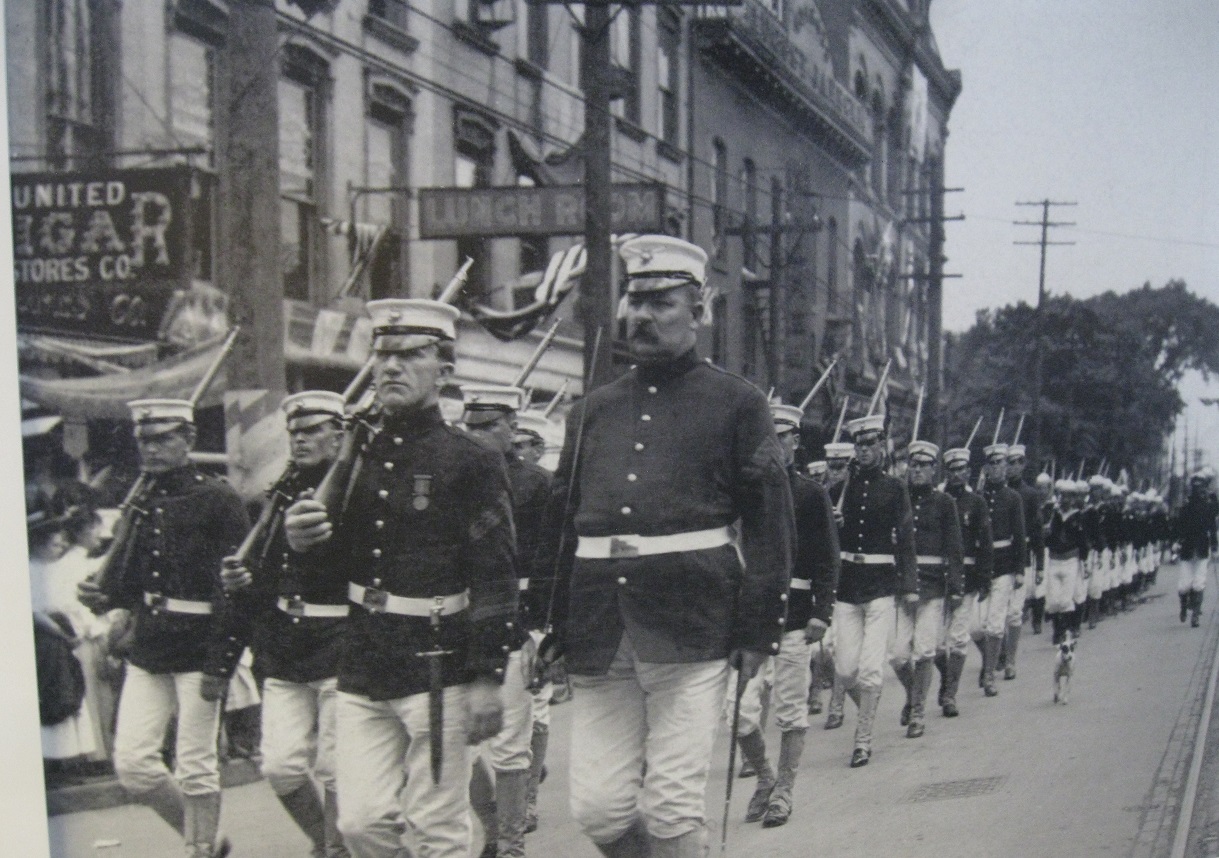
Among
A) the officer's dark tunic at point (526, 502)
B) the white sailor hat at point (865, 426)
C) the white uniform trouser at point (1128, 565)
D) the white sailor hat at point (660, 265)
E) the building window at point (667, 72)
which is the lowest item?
the white uniform trouser at point (1128, 565)

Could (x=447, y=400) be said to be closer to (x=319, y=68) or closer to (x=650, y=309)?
(x=319, y=68)

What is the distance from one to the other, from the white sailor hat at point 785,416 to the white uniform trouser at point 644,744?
7.63 ft

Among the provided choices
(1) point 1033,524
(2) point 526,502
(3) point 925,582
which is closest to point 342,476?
(2) point 526,502

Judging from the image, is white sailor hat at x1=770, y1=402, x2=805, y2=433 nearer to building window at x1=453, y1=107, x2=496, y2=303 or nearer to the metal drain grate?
building window at x1=453, y1=107, x2=496, y2=303

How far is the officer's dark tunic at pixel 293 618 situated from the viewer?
218 inches

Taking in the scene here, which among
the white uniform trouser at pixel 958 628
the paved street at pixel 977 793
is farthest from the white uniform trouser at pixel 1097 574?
the paved street at pixel 977 793

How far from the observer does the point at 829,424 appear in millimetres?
7984

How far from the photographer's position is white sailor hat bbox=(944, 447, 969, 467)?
8.56 meters

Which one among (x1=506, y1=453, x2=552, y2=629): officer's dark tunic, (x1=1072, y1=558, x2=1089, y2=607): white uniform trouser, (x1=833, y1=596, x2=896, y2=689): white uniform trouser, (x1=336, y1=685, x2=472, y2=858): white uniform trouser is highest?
(x1=506, y1=453, x2=552, y2=629): officer's dark tunic

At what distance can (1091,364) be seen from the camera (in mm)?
6500

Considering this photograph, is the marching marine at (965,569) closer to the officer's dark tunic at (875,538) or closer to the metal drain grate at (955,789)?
the officer's dark tunic at (875,538)

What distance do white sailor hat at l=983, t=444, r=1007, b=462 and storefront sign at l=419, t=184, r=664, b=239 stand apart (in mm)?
2321

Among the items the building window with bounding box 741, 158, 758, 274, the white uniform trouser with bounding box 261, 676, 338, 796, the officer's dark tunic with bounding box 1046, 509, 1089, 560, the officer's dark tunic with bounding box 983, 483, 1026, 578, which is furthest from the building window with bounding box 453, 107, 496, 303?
the officer's dark tunic with bounding box 1046, 509, 1089, 560

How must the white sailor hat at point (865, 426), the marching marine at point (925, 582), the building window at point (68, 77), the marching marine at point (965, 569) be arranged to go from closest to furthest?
1. the building window at point (68, 77)
2. the white sailor hat at point (865, 426)
3. the marching marine at point (925, 582)
4. the marching marine at point (965, 569)
